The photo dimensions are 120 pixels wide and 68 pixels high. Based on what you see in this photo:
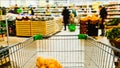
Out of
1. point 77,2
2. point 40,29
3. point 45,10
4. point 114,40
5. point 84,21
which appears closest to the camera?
point 114,40

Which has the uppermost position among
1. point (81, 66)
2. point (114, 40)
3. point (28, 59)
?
point (114, 40)

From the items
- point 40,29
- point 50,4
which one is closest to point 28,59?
point 40,29

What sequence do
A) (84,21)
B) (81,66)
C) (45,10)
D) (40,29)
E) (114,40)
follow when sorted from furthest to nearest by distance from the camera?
(45,10)
(40,29)
(84,21)
(81,66)
(114,40)

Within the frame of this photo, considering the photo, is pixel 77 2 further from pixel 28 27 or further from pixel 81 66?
pixel 81 66

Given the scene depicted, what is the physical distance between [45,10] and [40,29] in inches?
382

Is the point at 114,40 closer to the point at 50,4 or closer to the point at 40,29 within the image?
the point at 40,29

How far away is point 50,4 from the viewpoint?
67.8 feet

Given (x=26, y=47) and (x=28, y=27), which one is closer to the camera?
(x=26, y=47)

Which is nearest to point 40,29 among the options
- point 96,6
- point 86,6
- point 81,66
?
point 81,66

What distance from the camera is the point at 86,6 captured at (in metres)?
20.9

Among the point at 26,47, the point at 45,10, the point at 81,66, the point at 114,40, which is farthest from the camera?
the point at 45,10

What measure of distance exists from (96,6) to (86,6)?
1.92 metres

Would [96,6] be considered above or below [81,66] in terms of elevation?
above

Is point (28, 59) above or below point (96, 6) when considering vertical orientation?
below
